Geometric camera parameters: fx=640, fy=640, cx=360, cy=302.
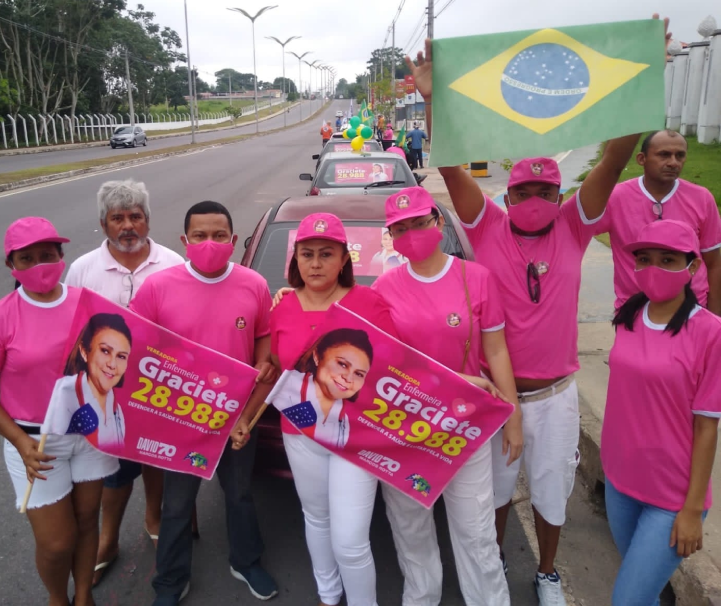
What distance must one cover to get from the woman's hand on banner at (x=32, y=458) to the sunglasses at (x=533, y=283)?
210cm

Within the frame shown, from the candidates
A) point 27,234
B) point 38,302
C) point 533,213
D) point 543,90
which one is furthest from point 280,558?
point 543,90

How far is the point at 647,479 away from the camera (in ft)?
7.60

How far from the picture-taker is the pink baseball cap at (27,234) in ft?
8.14

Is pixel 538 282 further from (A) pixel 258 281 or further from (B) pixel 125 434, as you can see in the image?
(B) pixel 125 434

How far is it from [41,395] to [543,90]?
2371 millimetres

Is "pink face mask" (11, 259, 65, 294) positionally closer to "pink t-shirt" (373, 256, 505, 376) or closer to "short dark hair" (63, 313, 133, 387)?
"short dark hair" (63, 313, 133, 387)

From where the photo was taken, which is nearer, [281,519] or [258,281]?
[258,281]

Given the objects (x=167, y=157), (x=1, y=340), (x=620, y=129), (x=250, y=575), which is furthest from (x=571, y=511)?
(x=167, y=157)

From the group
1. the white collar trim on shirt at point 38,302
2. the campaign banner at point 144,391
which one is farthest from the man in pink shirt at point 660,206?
the white collar trim on shirt at point 38,302

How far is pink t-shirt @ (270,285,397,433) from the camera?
2623 millimetres

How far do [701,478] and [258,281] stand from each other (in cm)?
196

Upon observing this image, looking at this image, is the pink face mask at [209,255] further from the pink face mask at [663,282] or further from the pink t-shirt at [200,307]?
the pink face mask at [663,282]

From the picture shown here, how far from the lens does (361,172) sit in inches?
362

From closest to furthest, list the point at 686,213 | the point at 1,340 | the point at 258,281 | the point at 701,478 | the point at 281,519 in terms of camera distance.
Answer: the point at 701,478
the point at 1,340
the point at 258,281
the point at 686,213
the point at 281,519
